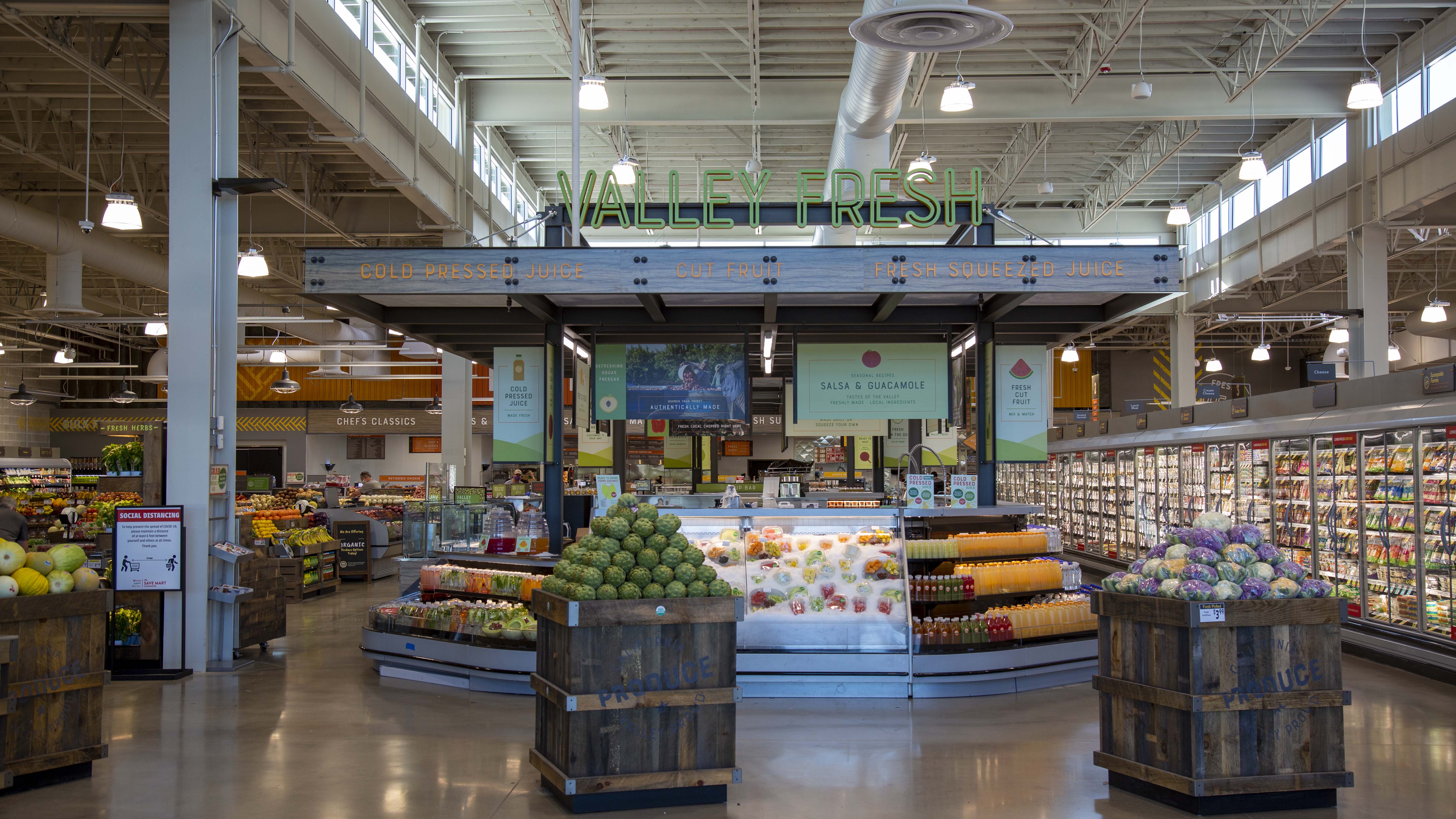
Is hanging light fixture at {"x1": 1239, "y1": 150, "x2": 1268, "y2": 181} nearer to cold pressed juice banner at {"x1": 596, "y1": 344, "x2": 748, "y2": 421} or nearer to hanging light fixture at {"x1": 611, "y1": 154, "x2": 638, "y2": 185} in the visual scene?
hanging light fixture at {"x1": 611, "y1": 154, "x2": 638, "y2": 185}

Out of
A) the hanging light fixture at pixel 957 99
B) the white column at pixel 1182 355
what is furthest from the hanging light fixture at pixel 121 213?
the white column at pixel 1182 355

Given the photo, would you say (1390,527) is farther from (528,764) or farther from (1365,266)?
(528,764)

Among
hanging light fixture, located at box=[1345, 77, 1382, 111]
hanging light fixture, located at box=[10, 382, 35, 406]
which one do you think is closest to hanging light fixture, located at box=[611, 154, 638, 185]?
hanging light fixture, located at box=[1345, 77, 1382, 111]

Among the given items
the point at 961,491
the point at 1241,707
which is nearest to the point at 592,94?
the point at 961,491

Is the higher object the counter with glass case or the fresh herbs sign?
the fresh herbs sign

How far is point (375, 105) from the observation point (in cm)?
1205

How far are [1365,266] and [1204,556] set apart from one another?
11.9m

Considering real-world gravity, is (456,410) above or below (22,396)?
below

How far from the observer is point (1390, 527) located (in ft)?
30.3

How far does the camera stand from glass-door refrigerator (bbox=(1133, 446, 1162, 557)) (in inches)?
604

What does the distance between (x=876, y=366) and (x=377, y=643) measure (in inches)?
191

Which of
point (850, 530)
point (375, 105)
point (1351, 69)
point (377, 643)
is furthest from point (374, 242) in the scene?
point (1351, 69)

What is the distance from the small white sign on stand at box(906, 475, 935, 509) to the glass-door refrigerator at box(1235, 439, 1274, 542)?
5.61 meters

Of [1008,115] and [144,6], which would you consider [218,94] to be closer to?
[144,6]
